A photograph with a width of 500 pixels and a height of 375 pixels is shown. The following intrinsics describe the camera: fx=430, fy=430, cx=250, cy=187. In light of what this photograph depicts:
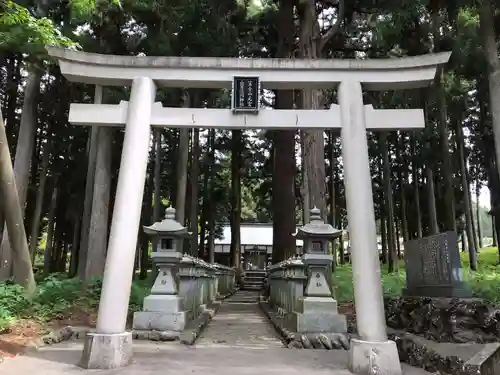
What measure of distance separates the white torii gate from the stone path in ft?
2.27

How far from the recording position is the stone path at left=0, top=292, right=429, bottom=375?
5.72 m

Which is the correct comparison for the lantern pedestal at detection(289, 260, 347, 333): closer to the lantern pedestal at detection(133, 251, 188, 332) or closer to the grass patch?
the lantern pedestal at detection(133, 251, 188, 332)

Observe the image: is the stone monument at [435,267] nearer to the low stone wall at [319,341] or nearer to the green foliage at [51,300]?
the low stone wall at [319,341]

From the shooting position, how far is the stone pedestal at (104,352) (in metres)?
5.66

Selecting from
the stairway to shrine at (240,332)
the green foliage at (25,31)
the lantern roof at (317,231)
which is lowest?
the stairway to shrine at (240,332)

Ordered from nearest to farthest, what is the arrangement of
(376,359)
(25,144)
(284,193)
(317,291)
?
1. (376,359)
2. (317,291)
3. (25,144)
4. (284,193)

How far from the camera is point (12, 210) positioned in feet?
→ 27.4

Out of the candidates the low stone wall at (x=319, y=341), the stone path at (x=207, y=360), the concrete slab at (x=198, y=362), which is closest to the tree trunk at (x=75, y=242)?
the stone path at (x=207, y=360)

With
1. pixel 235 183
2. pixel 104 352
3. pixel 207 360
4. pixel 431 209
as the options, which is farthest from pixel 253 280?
pixel 104 352

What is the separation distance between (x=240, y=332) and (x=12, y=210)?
5.62m

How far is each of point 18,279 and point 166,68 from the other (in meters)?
5.60

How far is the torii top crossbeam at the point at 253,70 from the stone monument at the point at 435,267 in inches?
109

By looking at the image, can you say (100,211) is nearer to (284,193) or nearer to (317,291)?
A: (317,291)

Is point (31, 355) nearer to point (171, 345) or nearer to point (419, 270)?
point (171, 345)
